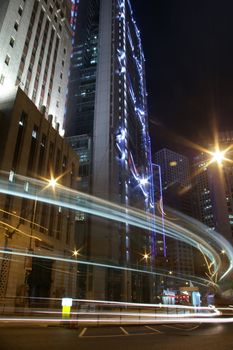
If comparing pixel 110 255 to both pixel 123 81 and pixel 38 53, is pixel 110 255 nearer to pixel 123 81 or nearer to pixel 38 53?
pixel 38 53

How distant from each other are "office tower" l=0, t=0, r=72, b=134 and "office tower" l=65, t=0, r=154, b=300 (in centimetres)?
2545

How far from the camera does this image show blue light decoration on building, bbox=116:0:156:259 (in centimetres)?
9075

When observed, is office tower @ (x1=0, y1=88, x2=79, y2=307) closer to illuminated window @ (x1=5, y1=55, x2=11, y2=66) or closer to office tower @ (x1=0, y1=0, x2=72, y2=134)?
office tower @ (x1=0, y1=0, x2=72, y2=134)

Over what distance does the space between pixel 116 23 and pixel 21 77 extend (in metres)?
69.4

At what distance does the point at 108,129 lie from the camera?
84.6 m

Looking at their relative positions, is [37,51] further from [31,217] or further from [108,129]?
[108,129]

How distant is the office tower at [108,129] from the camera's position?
242 ft

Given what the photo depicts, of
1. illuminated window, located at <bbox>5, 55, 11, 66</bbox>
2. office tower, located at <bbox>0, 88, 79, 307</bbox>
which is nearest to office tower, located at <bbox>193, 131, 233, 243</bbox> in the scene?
office tower, located at <bbox>0, 88, 79, 307</bbox>

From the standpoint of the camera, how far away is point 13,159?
120ft

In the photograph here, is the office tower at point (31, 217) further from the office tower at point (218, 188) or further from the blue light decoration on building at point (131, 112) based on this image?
the blue light decoration on building at point (131, 112)

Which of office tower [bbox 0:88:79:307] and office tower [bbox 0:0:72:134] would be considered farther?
office tower [bbox 0:0:72:134]

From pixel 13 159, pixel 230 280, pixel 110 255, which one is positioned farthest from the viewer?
pixel 110 255

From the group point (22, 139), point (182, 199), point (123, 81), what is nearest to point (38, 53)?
point (22, 139)

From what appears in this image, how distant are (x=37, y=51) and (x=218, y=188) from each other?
3725cm
